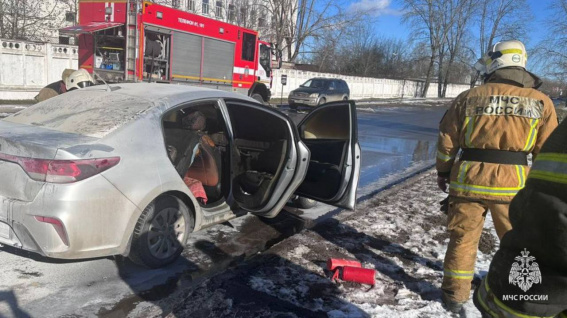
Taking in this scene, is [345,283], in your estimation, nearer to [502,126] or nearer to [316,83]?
[502,126]

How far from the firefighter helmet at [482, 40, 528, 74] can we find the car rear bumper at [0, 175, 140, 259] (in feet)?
9.30

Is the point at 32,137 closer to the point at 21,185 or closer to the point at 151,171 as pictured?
the point at 21,185

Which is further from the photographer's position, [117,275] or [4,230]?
[117,275]

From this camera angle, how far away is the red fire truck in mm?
12570

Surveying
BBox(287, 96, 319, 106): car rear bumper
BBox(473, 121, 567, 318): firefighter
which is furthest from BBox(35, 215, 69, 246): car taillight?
BBox(287, 96, 319, 106): car rear bumper

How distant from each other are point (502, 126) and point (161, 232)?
2658 mm

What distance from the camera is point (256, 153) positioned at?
453cm

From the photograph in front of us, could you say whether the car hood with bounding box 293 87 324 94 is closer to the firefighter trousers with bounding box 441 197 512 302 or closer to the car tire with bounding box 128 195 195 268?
the car tire with bounding box 128 195 195 268

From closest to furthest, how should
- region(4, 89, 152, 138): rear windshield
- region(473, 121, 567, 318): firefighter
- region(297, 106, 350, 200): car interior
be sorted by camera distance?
1. region(473, 121, 567, 318): firefighter
2. region(4, 89, 152, 138): rear windshield
3. region(297, 106, 350, 200): car interior

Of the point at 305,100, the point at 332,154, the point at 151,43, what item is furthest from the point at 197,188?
the point at 305,100

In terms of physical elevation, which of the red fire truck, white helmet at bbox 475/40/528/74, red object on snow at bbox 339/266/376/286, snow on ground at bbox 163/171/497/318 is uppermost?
the red fire truck

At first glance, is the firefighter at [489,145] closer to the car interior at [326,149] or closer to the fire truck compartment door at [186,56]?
the car interior at [326,149]

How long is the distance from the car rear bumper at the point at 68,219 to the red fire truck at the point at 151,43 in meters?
10.5

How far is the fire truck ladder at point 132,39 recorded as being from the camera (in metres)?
12.4
